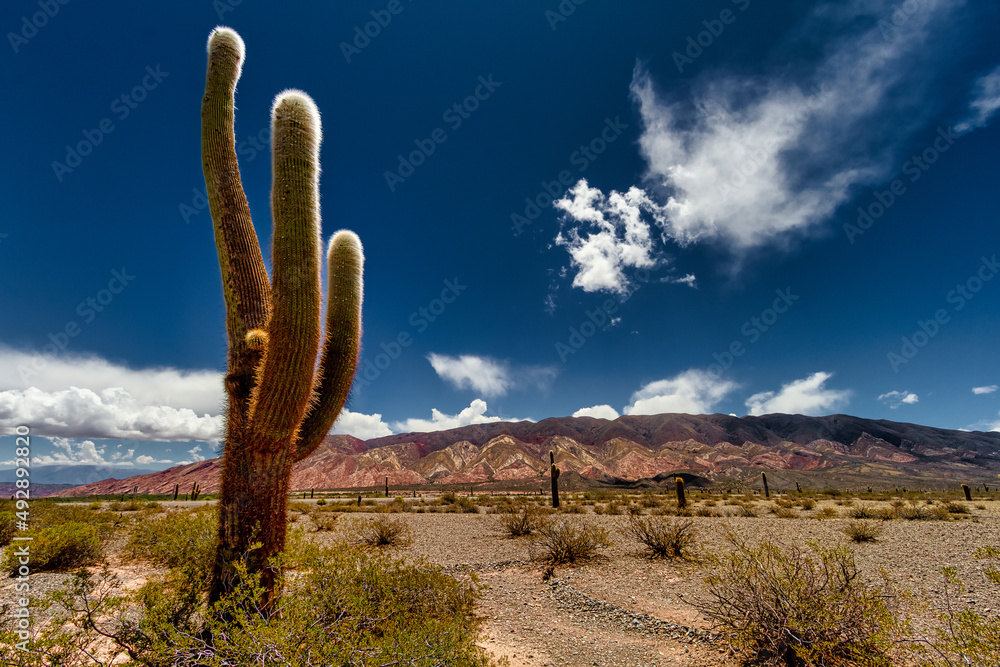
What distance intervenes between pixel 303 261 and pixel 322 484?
90.5 meters

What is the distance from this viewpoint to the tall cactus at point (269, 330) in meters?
4.01

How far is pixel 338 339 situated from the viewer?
5512mm

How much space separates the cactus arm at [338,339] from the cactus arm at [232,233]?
823 millimetres

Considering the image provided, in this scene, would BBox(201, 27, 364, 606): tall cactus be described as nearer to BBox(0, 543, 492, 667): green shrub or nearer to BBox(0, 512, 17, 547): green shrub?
BBox(0, 543, 492, 667): green shrub

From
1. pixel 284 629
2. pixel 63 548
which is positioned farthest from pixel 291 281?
pixel 63 548

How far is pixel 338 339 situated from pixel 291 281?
4.14 ft

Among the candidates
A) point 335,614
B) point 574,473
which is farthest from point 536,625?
point 574,473

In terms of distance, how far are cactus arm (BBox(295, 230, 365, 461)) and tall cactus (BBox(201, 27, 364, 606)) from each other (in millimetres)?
15

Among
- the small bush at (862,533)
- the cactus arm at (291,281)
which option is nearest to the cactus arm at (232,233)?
the cactus arm at (291,281)

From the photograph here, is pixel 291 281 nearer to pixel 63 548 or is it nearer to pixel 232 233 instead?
pixel 232 233

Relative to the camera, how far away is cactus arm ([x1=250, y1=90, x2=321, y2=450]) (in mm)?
4117

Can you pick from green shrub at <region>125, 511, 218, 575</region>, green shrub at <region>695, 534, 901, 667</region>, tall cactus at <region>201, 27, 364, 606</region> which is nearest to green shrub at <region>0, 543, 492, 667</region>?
tall cactus at <region>201, 27, 364, 606</region>

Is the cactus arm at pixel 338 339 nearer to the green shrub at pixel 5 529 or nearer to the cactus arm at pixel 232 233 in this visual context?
the cactus arm at pixel 232 233

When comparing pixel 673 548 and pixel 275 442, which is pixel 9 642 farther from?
pixel 673 548
